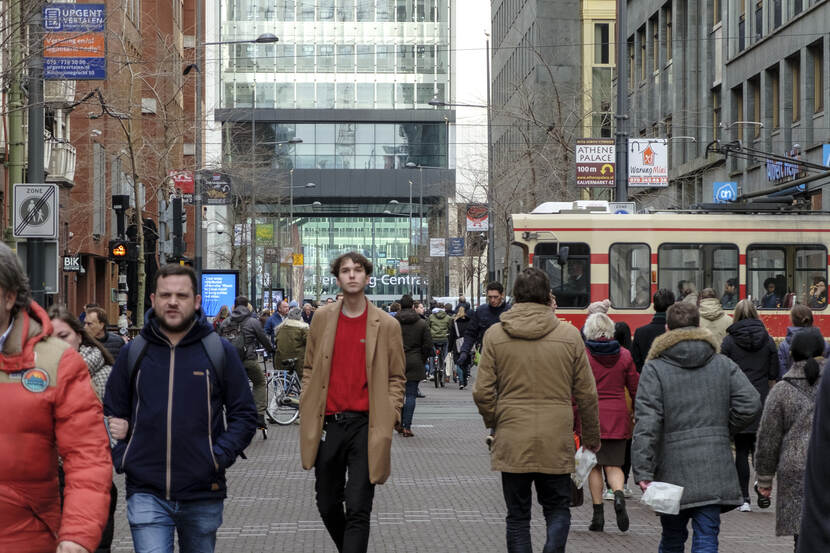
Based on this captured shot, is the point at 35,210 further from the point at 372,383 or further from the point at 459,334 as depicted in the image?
the point at 459,334

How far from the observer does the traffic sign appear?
16312 mm

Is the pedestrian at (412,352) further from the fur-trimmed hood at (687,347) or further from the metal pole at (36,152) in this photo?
the fur-trimmed hood at (687,347)

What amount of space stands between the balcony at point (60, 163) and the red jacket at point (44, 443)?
1355 inches

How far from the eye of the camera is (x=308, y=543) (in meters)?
10.6

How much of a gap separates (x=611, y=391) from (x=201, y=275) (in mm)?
24387

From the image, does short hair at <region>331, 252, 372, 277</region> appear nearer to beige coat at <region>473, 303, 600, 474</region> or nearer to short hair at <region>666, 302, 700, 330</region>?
beige coat at <region>473, 303, 600, 474</region>

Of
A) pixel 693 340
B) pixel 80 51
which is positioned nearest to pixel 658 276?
pixel 80 51

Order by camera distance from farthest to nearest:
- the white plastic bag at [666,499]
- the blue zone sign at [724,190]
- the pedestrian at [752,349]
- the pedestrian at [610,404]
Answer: the blue zone sign at [724,190], the pedestrian at [752,349], the pedestrian at [610,404], the white plastic bag at [666,499]

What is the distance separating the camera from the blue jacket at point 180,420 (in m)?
6.30

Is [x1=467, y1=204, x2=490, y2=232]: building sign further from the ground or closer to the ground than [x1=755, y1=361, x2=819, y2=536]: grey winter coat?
further from the ground

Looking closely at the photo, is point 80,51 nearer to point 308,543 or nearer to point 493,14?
point 308,543

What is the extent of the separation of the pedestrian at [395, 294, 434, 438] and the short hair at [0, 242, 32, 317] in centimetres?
1551

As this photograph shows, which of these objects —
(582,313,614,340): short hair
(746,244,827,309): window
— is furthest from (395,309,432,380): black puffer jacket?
(746,244,827,309): window

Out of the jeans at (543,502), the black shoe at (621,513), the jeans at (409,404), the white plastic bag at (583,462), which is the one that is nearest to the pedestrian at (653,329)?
the black shoe at (621,513)
